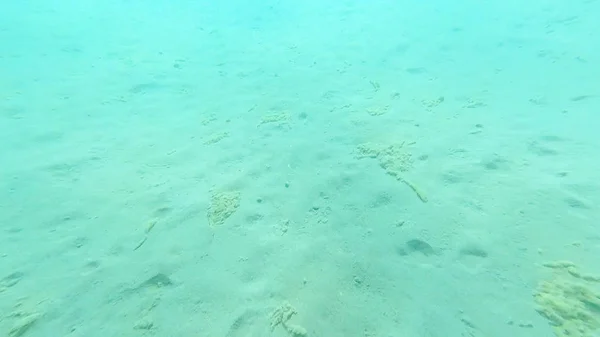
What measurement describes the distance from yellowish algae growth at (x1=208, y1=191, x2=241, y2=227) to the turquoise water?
1.1 inches

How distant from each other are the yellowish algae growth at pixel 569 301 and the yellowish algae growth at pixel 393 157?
1.45m

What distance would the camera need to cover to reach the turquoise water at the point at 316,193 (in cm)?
266

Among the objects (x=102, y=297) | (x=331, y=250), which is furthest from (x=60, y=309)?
(x=331, y=250)

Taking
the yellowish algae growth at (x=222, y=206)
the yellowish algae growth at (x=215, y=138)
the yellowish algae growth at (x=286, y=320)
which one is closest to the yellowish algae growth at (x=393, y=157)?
the yellowish algae growth at (x=222, y=206)

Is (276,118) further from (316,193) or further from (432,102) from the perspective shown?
(432,102)

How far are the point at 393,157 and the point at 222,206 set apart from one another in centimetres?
236

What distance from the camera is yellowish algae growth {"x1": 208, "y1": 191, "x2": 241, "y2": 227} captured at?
370 centimetres

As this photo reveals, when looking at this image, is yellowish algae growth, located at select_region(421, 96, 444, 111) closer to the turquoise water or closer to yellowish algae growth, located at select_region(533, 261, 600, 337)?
the turquoise water

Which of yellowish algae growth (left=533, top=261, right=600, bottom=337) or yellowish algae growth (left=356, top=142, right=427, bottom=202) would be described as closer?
yellowish algae growth (left=533, top=261, right=600, bottom=337)

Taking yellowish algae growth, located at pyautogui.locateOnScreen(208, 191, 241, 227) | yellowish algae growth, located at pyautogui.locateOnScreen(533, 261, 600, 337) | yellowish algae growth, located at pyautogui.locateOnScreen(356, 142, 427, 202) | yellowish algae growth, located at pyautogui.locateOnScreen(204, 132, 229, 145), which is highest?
yellowish algae growth, located at pyautogui.locateOnScreen(204, 132, 229, 145)

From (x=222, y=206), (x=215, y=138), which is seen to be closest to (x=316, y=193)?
(x=222, y=206)

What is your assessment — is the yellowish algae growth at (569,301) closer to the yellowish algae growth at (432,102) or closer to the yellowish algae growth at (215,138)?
the yellowish algae growth at (432,102)

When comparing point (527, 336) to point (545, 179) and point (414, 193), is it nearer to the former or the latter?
point (414, 193)

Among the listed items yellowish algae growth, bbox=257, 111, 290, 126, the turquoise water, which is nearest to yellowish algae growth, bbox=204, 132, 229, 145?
the turquoise water
